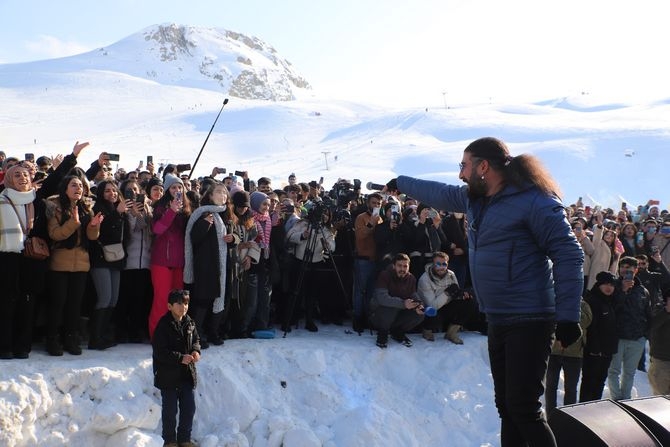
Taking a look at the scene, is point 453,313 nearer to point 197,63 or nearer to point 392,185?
point 392,185

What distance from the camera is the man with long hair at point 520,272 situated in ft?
10.4

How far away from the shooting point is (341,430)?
6305mm

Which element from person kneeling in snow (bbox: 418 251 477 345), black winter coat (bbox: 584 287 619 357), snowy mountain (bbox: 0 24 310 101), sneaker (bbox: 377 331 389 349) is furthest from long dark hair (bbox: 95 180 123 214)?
snowy mountain (bbox: 0 24 310 101)

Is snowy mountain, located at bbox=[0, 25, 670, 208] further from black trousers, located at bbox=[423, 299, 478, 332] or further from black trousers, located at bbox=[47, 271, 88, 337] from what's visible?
black trousers, located at bbox=[47, 271, 88, 337]

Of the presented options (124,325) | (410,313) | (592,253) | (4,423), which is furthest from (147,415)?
(592,253)

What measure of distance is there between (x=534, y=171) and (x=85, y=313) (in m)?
4.77

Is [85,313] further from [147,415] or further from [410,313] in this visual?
[410,313]

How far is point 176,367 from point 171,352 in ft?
0.44

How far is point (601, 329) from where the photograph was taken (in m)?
7.34

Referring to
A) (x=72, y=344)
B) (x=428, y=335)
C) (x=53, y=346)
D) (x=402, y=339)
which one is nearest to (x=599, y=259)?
(x=428, y=335)

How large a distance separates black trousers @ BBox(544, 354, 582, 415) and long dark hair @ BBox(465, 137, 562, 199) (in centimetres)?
443

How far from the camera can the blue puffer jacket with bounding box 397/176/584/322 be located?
3.16 metres

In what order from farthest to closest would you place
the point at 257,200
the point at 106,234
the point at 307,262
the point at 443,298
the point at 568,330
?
the point at 443,298 < the point at 307,262 < the point at 257,200 < the point at 106,234 < the point at 568,330

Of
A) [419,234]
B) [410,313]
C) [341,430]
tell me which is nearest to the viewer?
[341,430]
